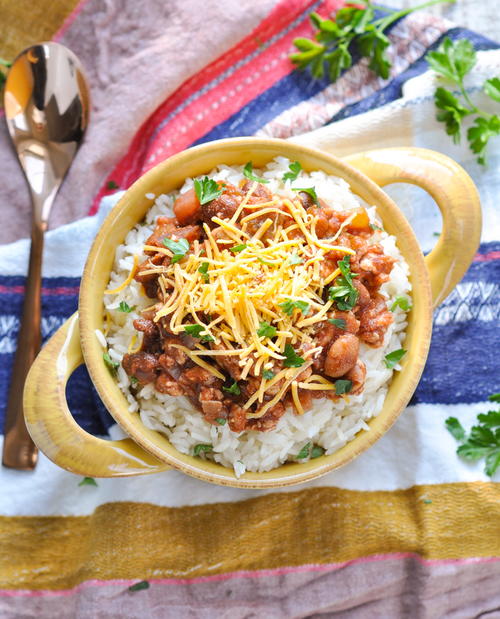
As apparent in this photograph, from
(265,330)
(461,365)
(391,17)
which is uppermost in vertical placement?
(391,17)

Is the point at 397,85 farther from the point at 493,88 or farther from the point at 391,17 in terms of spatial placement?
the point at 493,88

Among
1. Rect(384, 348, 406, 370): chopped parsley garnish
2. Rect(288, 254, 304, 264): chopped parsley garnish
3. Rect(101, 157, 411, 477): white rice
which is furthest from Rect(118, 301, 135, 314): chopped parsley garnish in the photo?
Rect(384, 348, 406, 370): chopped parsley garnish

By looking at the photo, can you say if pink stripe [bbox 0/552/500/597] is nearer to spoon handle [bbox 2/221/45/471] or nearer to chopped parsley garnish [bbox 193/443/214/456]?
spoon handle [bbox 2/221/45/471]

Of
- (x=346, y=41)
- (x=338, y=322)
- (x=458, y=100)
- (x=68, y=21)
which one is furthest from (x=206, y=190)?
(x=68, y=21)

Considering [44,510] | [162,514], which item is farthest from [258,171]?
[44,510]

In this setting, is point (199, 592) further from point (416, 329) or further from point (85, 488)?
point (416, 329)

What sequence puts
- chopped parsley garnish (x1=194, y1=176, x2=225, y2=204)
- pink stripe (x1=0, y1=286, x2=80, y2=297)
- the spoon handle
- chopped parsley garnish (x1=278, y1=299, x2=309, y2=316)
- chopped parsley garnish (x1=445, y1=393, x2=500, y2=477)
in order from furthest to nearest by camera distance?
pink stripe (x1=0, y1=286, x2=80, y2=297) < the spoon handle < chopped parsley garnish (x1=445, y1=393, x2=500, y2=477) < chopped parsley garnish (x1=194, y1=176, x2=225, y2=204) < chopped parsley garnish (x1=278, y1=299, x2=309, y2=316)
